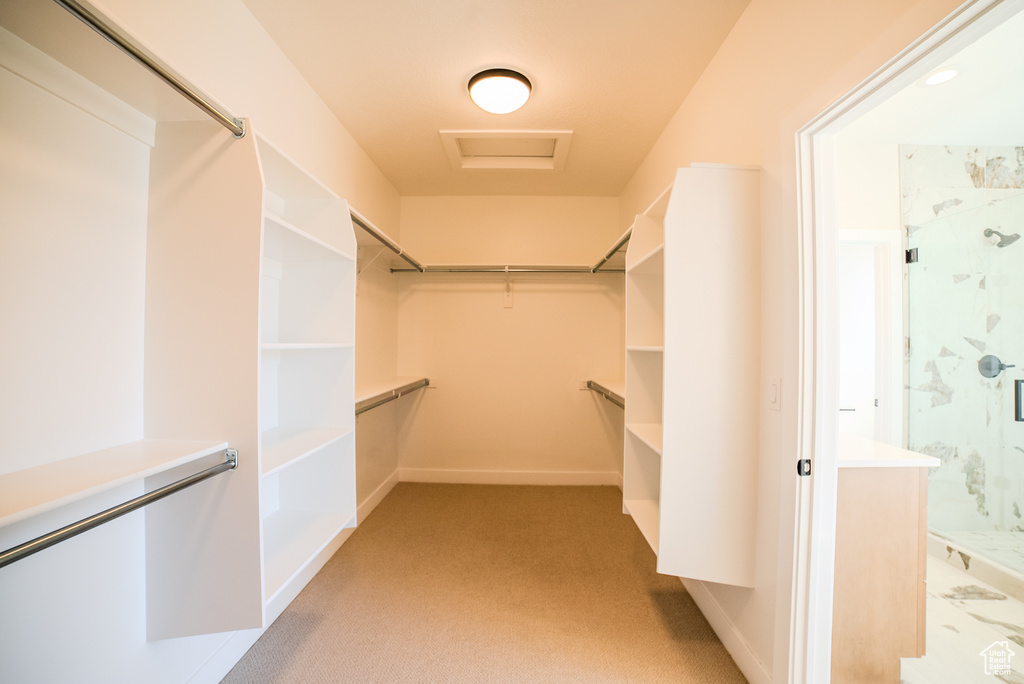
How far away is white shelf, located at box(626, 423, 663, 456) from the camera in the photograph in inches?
63.6

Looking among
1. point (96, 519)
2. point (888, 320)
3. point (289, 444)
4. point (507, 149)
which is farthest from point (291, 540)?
point (888, 320)

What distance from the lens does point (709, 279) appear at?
145 cm

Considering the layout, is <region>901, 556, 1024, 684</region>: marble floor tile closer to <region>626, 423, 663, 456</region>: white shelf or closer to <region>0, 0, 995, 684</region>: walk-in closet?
<region>0, 0, 995, 684</region>: walk-in closet

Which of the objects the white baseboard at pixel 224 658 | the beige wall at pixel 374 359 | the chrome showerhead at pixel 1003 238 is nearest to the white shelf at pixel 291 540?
the white baseboard at pixel 224 658

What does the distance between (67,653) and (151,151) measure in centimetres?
134

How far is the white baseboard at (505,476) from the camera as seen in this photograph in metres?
3.54

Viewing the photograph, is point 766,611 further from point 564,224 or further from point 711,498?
point 564,224

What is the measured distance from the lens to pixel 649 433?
1822 millimetres

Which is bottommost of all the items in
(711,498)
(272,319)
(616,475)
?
(616,475)

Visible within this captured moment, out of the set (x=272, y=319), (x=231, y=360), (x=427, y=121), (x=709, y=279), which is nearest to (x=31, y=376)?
(x=231, y=360)

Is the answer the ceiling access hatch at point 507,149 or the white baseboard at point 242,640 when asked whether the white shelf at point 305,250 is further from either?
the white baseboard at point 242,640

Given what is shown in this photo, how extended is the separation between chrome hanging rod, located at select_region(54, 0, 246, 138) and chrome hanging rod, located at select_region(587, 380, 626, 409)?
1.90m

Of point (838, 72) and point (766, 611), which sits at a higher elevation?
point (838, 72)

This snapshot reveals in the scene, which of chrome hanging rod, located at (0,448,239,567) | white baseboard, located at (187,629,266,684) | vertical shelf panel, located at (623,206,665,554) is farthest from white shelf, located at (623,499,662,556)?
white baseboard, located at (187,629,266,684)
